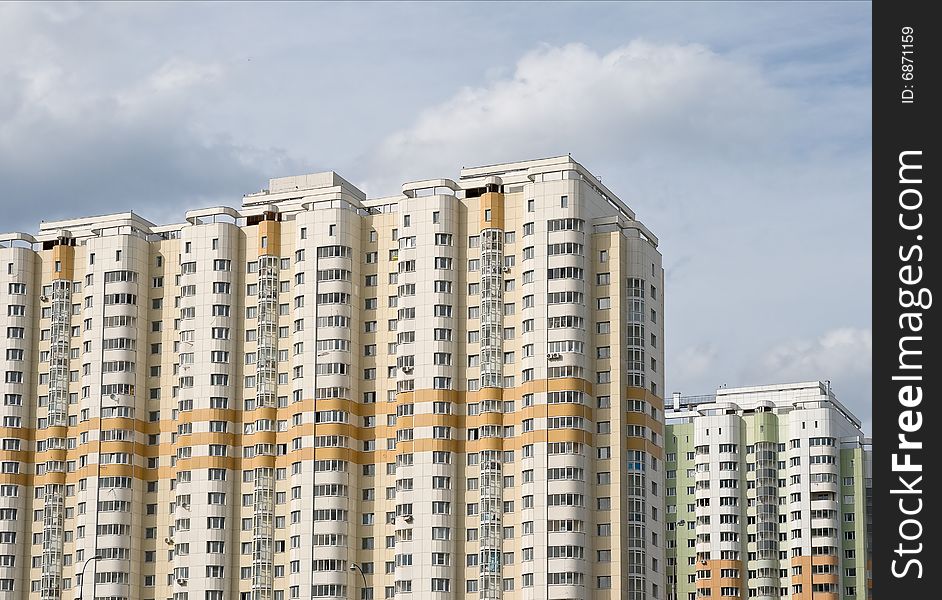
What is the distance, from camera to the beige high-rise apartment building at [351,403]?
15062cm

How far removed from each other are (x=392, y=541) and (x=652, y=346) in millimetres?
30125

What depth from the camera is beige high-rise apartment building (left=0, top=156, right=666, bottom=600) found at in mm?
150625

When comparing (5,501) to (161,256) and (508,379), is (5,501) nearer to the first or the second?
(161,256)

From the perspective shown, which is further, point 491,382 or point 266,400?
point 266,400

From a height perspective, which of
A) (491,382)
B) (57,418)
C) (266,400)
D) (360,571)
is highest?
(491,382)

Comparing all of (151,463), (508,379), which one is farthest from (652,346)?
(151,463)

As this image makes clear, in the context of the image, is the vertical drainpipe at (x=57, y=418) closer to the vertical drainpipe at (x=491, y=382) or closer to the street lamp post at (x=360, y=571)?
the street lamp post at (x=360, y=571)

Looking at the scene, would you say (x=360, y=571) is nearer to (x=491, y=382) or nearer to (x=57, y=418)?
(x=491, y=382)

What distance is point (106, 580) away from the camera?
161 meters

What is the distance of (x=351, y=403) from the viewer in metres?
158
